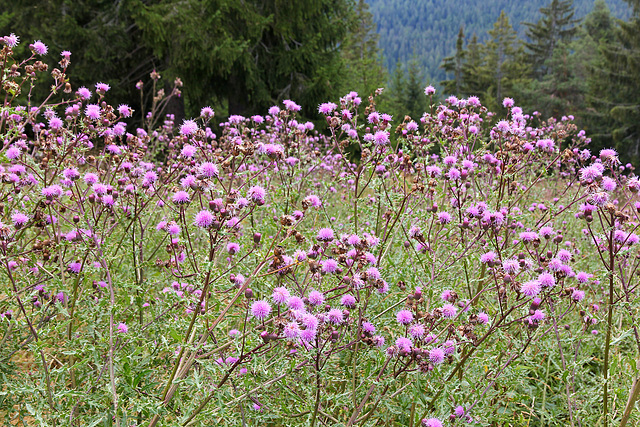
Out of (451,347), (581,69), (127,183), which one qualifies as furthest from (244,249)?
(581,69)

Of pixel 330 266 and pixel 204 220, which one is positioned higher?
pixel 204 220

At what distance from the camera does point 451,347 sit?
1.94m

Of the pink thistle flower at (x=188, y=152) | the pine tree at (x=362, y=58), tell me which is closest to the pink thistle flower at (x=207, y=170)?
the pink thistle flower at (x=188, y=152)

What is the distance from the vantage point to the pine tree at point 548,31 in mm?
49906

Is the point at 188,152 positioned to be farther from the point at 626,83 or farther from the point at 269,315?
the point at 626,83

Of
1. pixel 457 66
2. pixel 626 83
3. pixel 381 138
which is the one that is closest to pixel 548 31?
pixel 457 66

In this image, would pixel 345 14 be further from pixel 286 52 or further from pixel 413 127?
pixel 413 127

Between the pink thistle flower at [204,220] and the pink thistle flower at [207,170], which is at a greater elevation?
the pink thistle flower at [207,170]

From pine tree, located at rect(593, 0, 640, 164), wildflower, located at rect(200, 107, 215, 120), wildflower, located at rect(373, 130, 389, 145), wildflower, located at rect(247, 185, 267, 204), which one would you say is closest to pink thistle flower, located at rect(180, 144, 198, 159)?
wildflower, located at rect(247, 185, 267, 204)

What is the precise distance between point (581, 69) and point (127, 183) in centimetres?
4302

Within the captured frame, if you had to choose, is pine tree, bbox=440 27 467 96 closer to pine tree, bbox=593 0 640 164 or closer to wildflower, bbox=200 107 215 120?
pine tree, bbox=593 0 640 164

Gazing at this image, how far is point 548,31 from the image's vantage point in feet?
164

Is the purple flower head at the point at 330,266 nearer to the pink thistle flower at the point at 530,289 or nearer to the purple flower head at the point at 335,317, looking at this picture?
the purple flower head at the point at 335,317

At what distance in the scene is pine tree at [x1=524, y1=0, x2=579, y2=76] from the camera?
4991 cm
